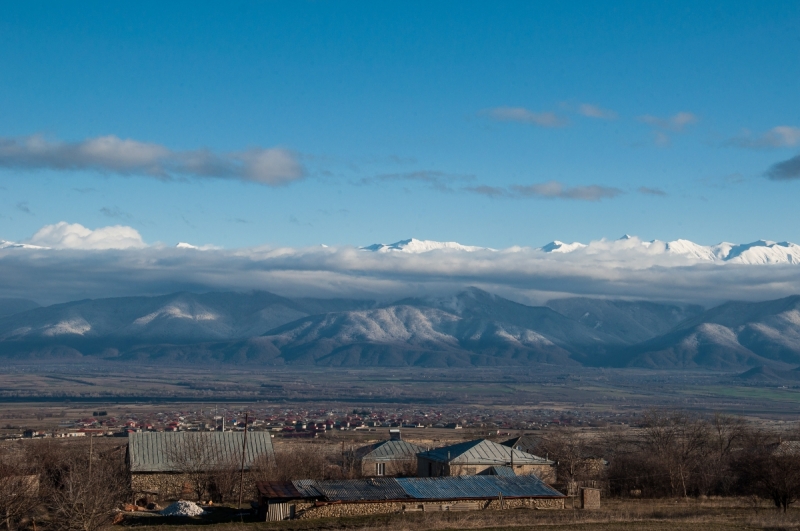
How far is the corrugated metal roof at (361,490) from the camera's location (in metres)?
43.1

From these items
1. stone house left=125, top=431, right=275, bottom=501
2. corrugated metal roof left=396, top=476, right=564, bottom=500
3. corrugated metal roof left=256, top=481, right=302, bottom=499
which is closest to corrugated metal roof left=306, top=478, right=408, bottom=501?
→ corrugated metal roof left=396, top=476, right=564, bottom=500

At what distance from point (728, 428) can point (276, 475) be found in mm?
50391

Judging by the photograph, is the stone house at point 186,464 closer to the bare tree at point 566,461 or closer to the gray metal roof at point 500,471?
the gray metal roof at point 500,471

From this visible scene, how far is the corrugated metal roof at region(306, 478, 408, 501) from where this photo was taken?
43062 mm

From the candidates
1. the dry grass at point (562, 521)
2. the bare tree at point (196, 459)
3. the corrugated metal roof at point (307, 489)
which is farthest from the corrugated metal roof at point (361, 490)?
the bare tree at point (196, 459)

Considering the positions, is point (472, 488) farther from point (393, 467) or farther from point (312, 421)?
point (312, 421)

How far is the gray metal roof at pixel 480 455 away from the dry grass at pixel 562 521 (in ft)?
50.5

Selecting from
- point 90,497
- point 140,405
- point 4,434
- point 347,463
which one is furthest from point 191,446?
point 140,405

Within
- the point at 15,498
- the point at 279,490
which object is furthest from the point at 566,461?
the point at 15,498

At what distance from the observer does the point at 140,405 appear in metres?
188

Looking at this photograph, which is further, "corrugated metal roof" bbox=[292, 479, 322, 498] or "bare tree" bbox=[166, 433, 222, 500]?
"bare tree" bbox=[166, 433, 222, 500]

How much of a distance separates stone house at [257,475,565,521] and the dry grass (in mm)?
1049

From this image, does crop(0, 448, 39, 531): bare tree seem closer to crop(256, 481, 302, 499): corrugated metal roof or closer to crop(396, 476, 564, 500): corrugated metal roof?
crop(256, 481, 302, 499): corrugated metal roof

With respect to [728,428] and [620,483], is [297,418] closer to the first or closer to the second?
[728,428]
